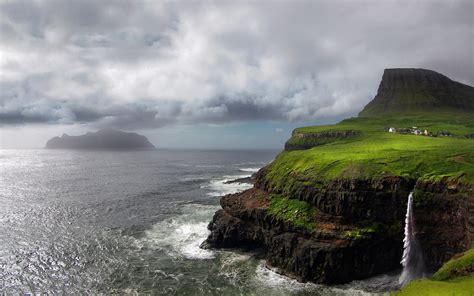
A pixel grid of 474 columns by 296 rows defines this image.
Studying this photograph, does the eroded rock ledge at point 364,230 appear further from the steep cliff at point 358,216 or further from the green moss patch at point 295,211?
the green moss patch at point 295,211

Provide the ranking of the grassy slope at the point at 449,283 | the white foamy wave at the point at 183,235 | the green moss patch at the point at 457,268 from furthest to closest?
the white foamy wave at the point at 183,235, the green moss patch at the point at 457,268, the grassy slope at the point at 449,283

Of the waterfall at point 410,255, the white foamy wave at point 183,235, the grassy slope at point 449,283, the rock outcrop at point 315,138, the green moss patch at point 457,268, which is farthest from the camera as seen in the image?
the rock outcrop at point 315,138

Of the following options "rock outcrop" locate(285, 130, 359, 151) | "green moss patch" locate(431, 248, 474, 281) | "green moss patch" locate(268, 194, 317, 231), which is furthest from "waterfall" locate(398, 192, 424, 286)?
"rock outcrop" locate(285, 130, 359, 151)

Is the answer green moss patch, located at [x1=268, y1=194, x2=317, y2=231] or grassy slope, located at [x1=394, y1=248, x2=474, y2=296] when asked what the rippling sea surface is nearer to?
green moss patch, located at [x1=268, y1=194, x2=317, y2=231]

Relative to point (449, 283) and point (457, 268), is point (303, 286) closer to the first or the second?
point (457, 268)

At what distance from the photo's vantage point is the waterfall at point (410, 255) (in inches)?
1727

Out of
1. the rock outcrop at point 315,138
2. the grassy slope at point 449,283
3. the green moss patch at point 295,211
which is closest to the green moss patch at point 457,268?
the grassy slope at point 449,283

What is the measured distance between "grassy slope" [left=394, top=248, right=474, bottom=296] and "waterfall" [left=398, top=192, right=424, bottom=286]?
1072 cm

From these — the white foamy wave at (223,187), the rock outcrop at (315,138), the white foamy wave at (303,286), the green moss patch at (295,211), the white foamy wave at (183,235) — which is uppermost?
the rock outcrop at (315,138)

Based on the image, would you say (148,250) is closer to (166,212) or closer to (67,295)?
(67,295)

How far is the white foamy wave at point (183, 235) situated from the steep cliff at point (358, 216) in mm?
3624

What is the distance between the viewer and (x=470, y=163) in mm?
51094

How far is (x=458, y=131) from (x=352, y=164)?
253 ft

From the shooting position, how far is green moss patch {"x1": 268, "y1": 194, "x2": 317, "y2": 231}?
5038 centimetres
